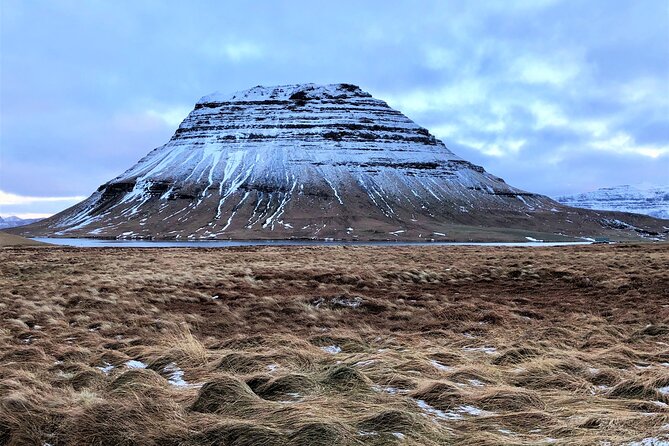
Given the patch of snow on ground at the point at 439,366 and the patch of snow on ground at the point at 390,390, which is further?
the patch of snow on ground at the point at 439,366

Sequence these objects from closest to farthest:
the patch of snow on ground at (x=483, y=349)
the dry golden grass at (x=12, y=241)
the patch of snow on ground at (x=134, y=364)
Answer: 1. the patch of snow on ground at (x=134, y=364)
2. the patch of snow on ground at (x=483, y=349)
3. the dry golden grass at (x=12, y=241)

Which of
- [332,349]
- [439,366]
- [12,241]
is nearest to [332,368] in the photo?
[439,366]

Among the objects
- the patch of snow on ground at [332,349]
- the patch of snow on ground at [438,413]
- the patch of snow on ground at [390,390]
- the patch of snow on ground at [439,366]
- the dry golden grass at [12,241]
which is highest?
the dry golden grass at [12,241]

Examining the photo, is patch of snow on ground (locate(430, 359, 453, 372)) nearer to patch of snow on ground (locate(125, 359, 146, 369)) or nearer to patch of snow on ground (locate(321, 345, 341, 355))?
patch of snow on ground (locate(321, 345, 341, 355))

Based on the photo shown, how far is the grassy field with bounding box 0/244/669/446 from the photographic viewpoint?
4402 mm

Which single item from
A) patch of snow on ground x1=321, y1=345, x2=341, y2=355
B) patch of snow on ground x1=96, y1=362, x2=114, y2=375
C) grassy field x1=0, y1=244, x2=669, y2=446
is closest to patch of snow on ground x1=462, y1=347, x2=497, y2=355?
grassy field x1=0, y1=244, x2=669, y2=446

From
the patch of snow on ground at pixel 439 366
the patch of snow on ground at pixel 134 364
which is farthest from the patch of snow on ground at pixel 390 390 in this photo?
the patch of snow on ground at pixel 134 364

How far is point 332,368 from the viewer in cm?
631

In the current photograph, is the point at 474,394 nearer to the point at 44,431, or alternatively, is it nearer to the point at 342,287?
the point at 44,431

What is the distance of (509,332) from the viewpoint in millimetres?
10656

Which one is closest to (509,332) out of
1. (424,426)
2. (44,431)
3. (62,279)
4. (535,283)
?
(424,426)

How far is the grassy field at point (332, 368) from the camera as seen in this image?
440cm

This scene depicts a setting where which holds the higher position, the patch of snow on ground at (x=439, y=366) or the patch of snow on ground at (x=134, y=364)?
the patch of snow on ground at (x=439, y=366)

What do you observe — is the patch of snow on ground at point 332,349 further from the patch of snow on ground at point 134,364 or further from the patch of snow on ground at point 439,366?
the patch of snow on ground at point 134,364
